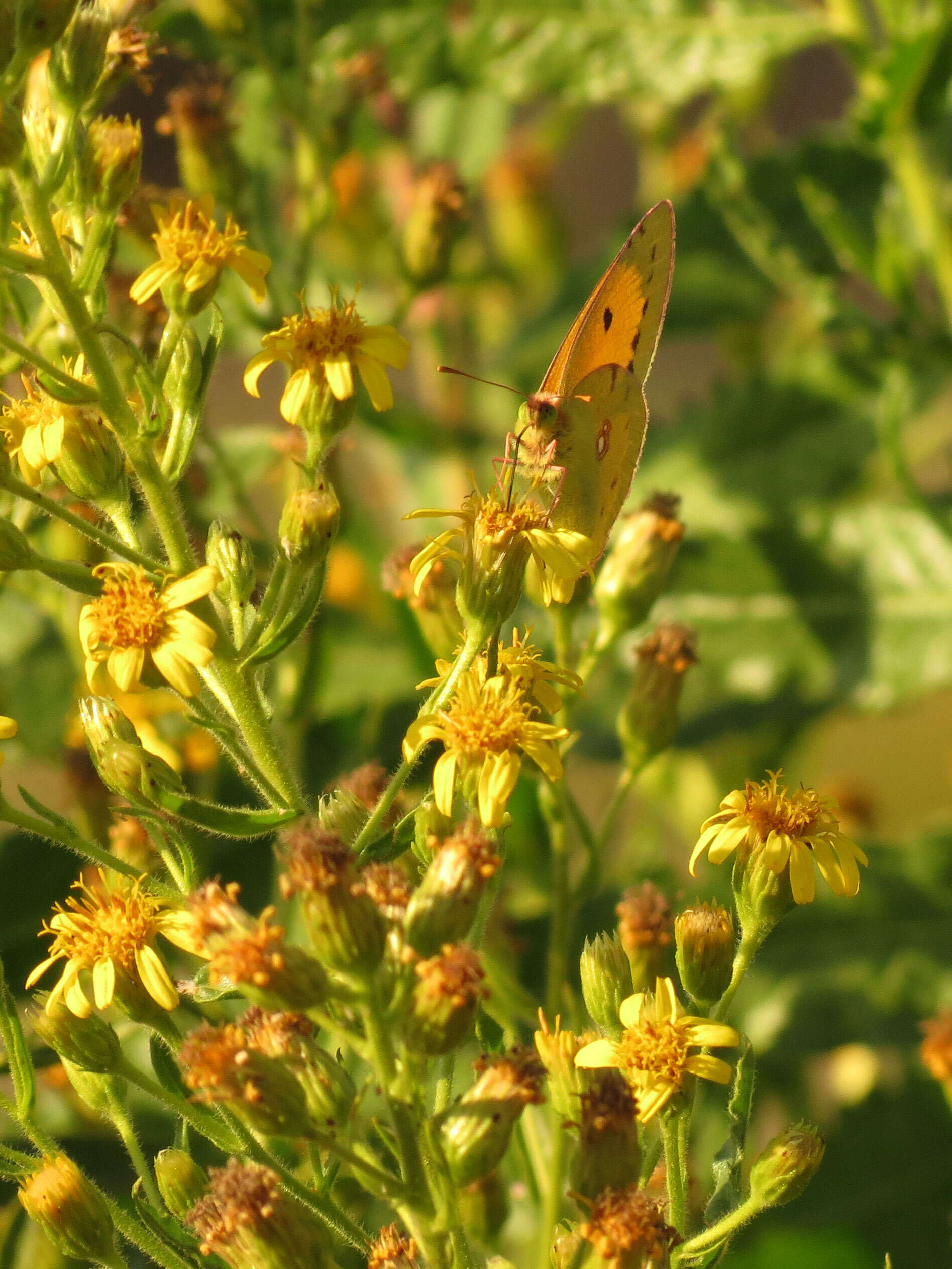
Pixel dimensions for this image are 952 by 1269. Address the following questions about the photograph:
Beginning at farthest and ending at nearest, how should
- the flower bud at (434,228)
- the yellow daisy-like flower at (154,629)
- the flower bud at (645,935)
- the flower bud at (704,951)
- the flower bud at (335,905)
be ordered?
the flower bud at (434,228) < the flower bud at (645,935) < the flower bud at (704,951) < the yellow daisy-like flower at (154,629) < the flower bud at (335,905)

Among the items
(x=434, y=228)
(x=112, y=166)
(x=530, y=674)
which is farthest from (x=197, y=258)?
(x=434, y=228)

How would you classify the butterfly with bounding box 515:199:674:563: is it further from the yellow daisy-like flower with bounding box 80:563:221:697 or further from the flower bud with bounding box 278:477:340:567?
the yellow daisy-like flower with bounding box 80:563:221:697

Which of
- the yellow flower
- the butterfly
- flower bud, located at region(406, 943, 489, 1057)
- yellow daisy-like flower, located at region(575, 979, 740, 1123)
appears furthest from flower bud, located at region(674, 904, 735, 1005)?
the butterfly

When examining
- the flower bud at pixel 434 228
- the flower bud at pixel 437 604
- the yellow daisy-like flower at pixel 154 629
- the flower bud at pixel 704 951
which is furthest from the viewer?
the flower bud at pixel 434 228

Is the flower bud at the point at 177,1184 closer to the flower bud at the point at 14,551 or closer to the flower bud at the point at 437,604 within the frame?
the flower bud at the point at 14,551

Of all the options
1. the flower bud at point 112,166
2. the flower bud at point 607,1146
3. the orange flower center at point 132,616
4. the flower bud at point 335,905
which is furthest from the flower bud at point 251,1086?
the flower bud at point 112,166

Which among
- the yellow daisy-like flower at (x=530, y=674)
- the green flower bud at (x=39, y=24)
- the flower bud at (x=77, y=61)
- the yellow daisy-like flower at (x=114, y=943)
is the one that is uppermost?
the green flower bud at (x=39, y=24)

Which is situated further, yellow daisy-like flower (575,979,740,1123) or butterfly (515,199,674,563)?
butterfly (515,199,674,563)
